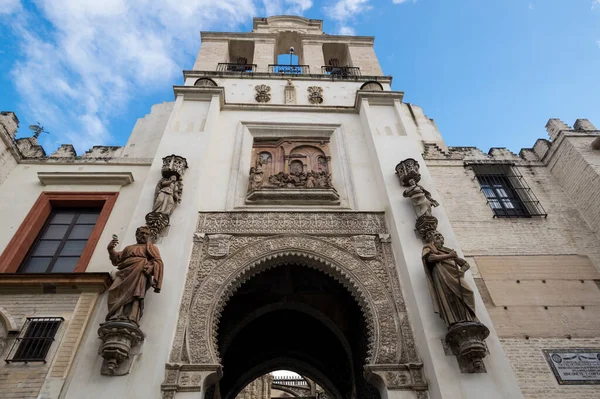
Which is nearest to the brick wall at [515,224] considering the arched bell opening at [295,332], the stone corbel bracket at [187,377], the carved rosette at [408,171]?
the carved rosette at [408,171]

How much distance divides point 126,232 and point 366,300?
4.34 m

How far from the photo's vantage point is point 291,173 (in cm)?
862

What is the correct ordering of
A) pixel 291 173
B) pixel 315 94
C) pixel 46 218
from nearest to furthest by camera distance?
pixel 46 218 < pixel 291 173 < pixel 315 94

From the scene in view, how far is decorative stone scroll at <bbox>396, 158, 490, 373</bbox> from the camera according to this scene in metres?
5.12

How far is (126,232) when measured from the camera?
6.72m

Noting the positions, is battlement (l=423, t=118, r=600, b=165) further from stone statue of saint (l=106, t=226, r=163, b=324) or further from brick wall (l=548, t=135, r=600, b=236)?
stone statue of saint (l=106, t=226, r=163, b=324)

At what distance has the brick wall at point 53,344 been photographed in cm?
504

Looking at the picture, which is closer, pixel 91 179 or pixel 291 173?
pixel 91 179

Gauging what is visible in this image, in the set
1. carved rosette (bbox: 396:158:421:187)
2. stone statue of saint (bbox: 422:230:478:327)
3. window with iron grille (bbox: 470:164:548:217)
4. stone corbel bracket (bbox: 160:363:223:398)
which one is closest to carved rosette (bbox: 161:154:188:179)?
stone corbel bracket (bbox: 160:363:223:398)

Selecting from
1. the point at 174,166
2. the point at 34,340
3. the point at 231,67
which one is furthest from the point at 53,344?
the point at 231,67

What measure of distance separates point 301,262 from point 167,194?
2.78 meters

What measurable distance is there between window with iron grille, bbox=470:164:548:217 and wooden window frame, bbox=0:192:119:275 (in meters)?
8.44

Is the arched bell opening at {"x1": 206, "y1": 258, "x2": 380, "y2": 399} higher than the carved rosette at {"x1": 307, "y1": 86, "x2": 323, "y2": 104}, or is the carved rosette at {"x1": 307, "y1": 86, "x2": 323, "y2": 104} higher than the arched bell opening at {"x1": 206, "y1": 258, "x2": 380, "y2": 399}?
the carved rosette at {"x1": 307, "y1": 86, "x2": 323, "y2": 104}

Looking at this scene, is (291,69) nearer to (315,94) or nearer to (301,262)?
(315,94)
